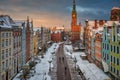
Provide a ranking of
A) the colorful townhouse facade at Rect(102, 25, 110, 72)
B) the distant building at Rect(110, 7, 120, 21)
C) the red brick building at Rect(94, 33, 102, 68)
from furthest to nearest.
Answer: the distant building at Rect(110, 7, 120, 21)
the red brick building at Rect(94, 33, 102, 68)
the colorful townhouse facade at Rect(102, 25, 110, 72)

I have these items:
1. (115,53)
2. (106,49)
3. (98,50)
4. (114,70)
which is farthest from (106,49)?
(98,50)

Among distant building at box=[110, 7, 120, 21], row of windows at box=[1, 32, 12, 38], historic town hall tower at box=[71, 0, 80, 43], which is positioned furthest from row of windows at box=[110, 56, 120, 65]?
historic town hall tower at box=[71, 0, 80, 43]

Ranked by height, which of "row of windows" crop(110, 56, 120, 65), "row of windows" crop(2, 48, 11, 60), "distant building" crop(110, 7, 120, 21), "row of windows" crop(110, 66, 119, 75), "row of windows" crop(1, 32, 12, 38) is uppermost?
"distant building" crop(110, 7, 120, 21)

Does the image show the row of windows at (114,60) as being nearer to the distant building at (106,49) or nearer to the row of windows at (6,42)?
the distant building at (106,49)

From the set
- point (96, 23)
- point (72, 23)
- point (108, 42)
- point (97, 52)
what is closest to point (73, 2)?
point (72, 23)

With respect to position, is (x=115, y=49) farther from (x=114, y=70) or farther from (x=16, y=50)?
(x=16, y=50)

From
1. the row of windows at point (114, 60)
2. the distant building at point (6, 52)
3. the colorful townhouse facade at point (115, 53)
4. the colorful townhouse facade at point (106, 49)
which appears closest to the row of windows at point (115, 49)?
the colorful townhouse facade at point (115, 53)

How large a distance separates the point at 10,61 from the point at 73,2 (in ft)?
493

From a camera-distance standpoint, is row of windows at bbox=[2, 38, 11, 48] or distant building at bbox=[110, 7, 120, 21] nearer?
row of windows at bbox=[2, 38, 11, 48]

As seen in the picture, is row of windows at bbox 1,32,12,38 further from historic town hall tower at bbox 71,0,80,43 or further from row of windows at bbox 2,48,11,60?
historic town hall tower at bbox 71,0,80,43

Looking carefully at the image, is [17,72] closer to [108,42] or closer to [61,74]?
[61,74]

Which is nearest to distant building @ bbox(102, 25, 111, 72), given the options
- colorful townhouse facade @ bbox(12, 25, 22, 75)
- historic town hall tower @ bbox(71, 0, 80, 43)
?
colorful townhouse facade @ bbox(12, 25, 22, 75)

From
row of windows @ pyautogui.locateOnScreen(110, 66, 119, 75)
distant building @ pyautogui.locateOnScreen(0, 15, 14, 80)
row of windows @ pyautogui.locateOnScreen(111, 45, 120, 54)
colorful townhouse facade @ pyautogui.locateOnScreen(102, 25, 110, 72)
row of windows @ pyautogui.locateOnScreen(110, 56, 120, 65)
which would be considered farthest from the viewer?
colorful townhouse facade @ pyautogui.locateOnScreen(102, 25, 110, 72)

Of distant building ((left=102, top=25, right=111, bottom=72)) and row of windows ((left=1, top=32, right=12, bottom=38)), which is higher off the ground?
row of windows ((left=1, top=32, right=12, bottom=38))
